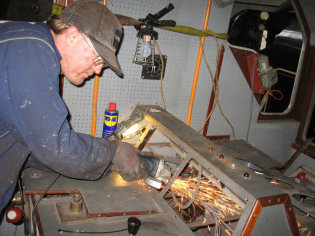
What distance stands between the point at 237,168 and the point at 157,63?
168 centimetres

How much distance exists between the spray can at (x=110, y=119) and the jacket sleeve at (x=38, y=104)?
1198mm

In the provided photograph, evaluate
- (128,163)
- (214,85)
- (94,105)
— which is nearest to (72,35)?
(128,163)

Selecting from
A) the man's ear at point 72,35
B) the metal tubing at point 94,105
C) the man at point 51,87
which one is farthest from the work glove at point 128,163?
the metal tubing at point 94,105

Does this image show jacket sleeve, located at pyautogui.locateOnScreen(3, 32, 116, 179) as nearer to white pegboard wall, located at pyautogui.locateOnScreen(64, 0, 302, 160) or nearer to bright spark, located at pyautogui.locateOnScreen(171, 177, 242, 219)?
bright spark, located at pyautogui.locateOnScreen(171, 177, 242, 219)

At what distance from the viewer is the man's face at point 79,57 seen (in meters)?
1.51

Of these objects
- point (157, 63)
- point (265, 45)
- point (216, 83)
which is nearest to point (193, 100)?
point (216, 83)

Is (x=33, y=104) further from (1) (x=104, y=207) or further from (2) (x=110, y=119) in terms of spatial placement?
(2) (x=110, y=119)

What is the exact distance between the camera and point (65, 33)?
1507 millimetres

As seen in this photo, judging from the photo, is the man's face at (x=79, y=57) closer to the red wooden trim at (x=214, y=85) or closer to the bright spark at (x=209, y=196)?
the bright spark at (x=209, y=196)

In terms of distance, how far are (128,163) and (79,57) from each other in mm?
807

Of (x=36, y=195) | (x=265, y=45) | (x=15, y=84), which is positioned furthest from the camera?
(x=265, y=45)

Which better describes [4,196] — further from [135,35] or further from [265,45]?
[265,45]

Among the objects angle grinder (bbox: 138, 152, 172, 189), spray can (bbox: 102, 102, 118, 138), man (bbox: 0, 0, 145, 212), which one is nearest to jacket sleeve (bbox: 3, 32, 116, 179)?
man (bbox: 0, 0, 145, 212)

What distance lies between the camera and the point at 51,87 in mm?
1344
